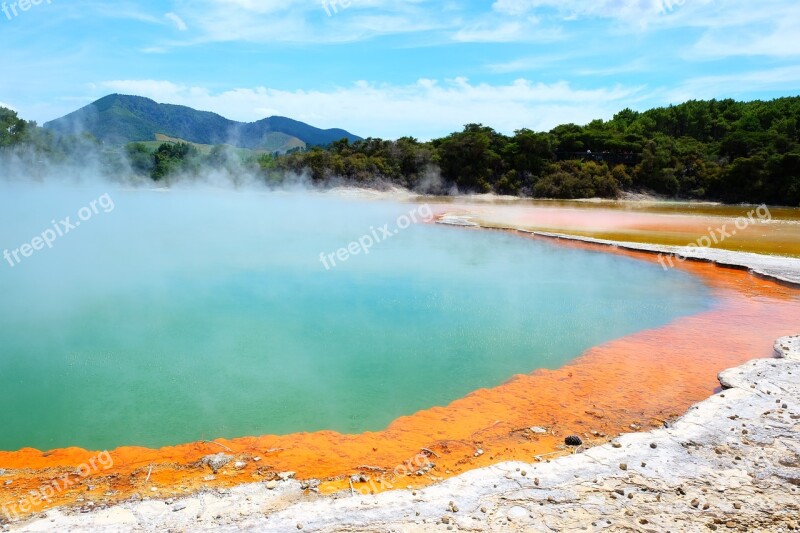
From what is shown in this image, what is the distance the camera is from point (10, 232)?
1377 centimetres

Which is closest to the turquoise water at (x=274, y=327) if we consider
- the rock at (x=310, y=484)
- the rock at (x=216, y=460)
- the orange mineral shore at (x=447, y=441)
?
the orange mineral shore at (x=447, y=441)

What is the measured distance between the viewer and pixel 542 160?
128 ft

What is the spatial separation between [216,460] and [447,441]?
180cm

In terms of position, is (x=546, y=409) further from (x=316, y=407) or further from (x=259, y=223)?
(x=259, y=223)

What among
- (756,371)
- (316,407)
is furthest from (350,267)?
(756,371)

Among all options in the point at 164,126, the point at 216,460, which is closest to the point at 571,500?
the point at 216,460

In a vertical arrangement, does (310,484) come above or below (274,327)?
below

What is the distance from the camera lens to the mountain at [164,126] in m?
47.3

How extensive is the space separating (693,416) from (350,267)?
7.85m

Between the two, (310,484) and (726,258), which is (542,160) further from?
(310,484)

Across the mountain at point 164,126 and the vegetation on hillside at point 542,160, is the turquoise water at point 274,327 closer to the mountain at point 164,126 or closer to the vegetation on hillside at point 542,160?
the vegetation on hillside at point 542,160

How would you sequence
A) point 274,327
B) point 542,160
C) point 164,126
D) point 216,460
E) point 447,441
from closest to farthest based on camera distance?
point 216,460
point 447,441
point 274,327
point 542,160
point 164,126

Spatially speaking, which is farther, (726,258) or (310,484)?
(726,258)

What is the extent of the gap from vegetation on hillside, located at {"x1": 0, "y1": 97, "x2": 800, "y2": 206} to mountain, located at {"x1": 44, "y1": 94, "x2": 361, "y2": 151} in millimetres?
6984
